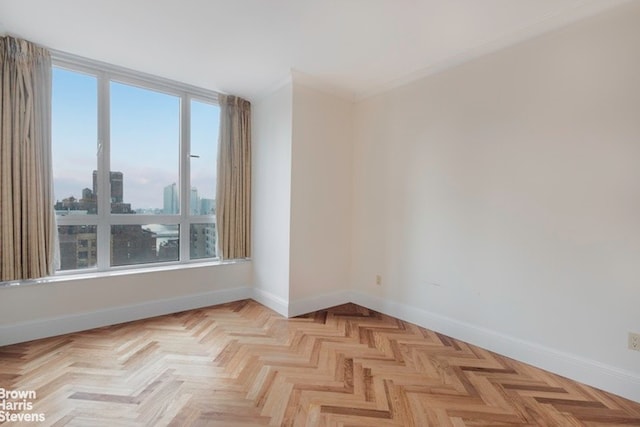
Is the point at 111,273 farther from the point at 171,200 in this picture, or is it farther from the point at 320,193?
the point at 320,193

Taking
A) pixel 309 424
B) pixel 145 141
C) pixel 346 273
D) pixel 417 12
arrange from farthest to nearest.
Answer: pixel 346 273, pixel 145 141, pixel 417 12, pixel 309 424

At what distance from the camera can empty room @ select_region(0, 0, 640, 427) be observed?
6.46 ft

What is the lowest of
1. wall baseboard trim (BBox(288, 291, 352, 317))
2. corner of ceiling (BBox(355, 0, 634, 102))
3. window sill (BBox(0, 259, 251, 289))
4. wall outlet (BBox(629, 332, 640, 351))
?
wall baseboard trim (BBox(288, 291, 352, 317))

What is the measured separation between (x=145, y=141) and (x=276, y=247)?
1880 millimetres

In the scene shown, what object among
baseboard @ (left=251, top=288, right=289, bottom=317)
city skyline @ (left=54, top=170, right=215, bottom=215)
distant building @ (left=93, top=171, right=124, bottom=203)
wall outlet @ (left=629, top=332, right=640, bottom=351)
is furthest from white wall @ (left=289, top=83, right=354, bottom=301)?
wall outlet @ (left=629, top=332, right=640, bottom=351)

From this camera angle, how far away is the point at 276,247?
3.47 meters

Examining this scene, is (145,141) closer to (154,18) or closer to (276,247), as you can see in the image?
(154,18)

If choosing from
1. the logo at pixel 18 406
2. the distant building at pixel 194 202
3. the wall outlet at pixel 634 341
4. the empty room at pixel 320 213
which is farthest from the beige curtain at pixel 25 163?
the wall outlet at pixel 634 341

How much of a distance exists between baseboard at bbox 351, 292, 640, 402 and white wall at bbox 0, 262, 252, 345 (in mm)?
2089

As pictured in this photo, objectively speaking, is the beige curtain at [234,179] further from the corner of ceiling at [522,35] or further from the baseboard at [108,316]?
the corner of ceiling at [522,35]

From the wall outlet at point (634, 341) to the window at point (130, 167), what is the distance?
3.86 m

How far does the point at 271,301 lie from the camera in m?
3.52

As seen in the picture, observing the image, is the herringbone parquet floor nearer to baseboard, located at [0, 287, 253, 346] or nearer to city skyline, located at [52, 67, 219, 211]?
baseboard, located at [0, 287, 253, 346]

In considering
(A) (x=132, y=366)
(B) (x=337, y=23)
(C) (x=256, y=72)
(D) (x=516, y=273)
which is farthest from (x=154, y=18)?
(D) (x=516, y=273)
